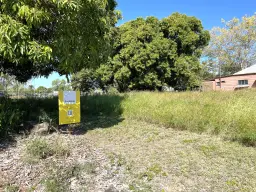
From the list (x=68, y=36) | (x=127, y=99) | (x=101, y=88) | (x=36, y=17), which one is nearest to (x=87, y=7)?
(x=68, y=36)

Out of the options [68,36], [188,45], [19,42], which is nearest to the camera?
[19,42]

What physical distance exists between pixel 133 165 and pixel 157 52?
10.2 metres

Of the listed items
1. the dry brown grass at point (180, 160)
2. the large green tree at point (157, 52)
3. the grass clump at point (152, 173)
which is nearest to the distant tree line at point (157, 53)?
the large green tree at point (157, 52)

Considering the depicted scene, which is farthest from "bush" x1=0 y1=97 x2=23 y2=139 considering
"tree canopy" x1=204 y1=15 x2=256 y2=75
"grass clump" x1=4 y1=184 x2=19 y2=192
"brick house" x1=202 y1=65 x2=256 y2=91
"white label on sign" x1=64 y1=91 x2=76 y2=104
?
"tree canopy" x1=204 y1=15 x2=256 y2=75

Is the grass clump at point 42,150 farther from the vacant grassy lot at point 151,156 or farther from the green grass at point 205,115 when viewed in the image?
the green grass at point 205,115

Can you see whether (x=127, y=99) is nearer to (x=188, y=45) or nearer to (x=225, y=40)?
(x=188, y=45)

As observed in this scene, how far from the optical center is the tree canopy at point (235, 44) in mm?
25438

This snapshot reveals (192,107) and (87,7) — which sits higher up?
(87,7)

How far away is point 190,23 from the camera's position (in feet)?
44.2

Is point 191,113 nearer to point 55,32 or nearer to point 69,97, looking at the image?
point 69,97

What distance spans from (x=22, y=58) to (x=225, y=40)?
96.0 ft

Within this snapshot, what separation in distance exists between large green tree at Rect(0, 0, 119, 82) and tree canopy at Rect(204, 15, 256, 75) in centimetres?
2667

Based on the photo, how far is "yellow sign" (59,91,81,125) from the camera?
4848 millimetres

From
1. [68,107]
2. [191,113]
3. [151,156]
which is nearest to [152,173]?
[151,156]
